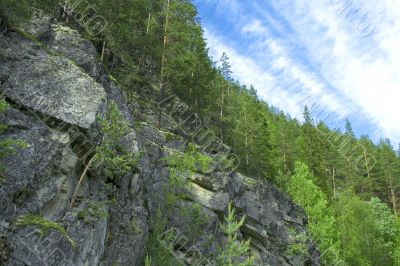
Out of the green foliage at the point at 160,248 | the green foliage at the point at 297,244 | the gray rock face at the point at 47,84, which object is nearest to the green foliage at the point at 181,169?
the green foliage at the point at 160,248

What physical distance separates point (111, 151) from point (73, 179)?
73.1 inches

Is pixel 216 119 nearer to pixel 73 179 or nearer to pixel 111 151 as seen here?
pixel 111 151

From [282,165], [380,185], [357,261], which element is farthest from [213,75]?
[380,185]

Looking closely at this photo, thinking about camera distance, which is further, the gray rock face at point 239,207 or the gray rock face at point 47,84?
the gray rock face at point 239,207

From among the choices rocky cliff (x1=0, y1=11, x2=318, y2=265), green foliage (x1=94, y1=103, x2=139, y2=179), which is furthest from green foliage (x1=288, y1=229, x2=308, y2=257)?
green foliage (x1=94, y1=103, x2=139, y2=179)

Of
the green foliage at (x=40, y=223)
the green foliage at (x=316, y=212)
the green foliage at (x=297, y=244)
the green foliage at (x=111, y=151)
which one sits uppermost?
the green foliage at (x=316, y=212)

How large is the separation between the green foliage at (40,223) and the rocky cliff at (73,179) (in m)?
0.03

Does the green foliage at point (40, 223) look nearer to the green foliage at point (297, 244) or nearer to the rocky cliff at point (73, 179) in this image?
the rocky cliff at point (73, 179)

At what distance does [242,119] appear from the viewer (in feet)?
137

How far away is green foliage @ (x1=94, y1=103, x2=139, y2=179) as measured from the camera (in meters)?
14.0

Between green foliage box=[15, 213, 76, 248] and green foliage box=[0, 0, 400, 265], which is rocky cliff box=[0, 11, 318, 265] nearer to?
green foliage box=[15, 213, 76, 248]

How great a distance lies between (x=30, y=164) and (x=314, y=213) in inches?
1160

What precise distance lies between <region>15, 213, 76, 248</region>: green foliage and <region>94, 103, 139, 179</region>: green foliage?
11.9 feet

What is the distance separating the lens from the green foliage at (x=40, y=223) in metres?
10.1
